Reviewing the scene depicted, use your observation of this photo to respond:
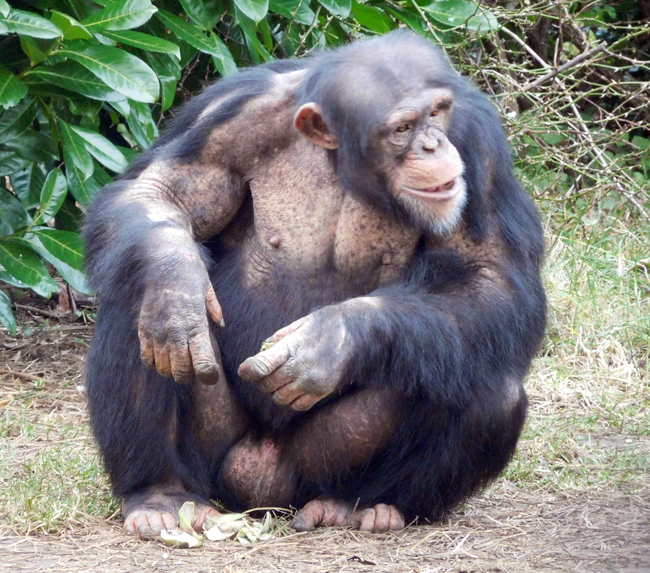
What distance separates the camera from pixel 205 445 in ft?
11.9

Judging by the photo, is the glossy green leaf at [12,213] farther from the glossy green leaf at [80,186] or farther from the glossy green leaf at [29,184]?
the glossy green leaf at [80,186]

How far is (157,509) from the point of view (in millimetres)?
3418

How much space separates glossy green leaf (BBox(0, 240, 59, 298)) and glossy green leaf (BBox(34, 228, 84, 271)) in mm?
109

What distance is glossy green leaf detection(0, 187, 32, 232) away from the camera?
16.7ft

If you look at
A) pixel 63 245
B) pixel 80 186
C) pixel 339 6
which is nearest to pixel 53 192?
pixel 80 186

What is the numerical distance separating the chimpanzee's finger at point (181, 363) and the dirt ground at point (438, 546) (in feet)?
1.86

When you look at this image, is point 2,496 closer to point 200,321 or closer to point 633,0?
point 200,321

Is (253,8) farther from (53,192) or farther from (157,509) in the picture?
(157,509)

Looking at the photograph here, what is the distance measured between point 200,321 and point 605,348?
10.7 ft

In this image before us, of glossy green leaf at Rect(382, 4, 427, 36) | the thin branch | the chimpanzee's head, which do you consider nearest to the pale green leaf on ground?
the chimpanzee's head

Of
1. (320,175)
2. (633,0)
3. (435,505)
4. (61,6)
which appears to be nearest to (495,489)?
(435,505)

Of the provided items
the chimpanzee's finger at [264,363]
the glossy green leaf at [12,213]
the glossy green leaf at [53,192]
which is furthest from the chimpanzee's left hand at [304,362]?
the glossy green leaf at [12,213]

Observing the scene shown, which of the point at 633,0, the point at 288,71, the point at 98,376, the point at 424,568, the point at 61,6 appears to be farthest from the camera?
the point at 633,0

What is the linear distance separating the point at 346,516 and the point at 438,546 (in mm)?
392
